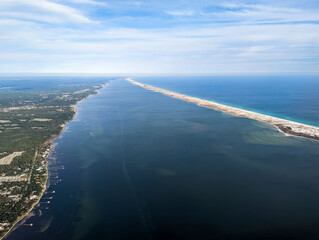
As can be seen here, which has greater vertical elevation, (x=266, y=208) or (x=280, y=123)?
(x=280, y=123)

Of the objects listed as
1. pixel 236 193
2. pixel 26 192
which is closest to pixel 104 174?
pixel 26 192

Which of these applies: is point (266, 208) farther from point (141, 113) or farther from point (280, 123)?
point (141, 113)

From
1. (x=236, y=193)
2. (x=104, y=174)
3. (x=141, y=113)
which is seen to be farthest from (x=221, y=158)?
(x=141, y=113)

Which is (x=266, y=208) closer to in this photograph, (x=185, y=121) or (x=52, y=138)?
(x=185, y=121)

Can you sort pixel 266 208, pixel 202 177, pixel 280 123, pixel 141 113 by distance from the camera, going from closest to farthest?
pixel 266 208
pixel 202 177
pixel 280 123
pixel 141 113

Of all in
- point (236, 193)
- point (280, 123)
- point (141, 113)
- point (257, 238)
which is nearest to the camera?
point (257, 238)

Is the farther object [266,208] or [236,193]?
[236,193]
